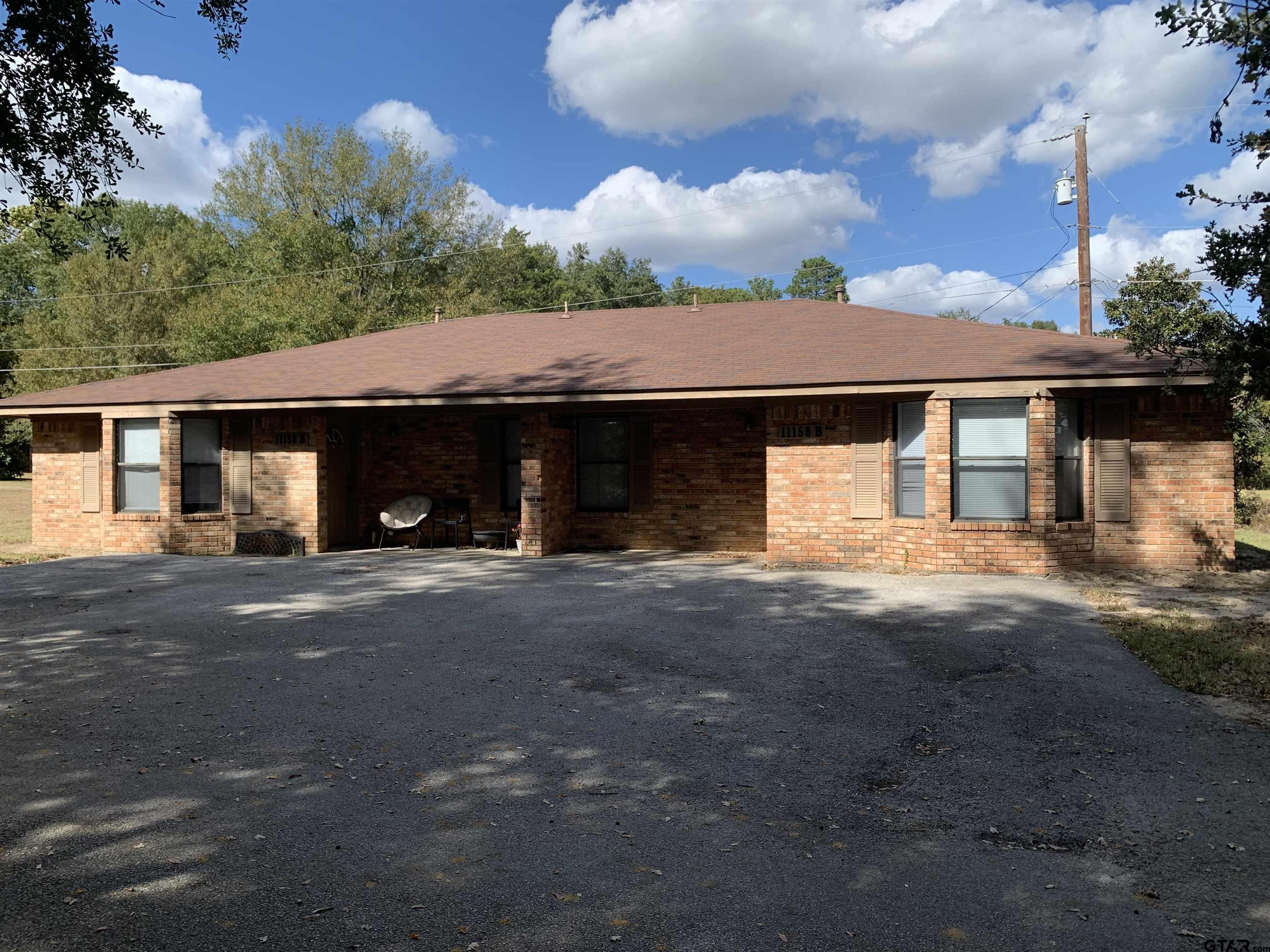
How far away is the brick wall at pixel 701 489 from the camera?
1409cm

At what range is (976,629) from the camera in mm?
7875

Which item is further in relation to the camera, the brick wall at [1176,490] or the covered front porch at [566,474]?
the covered front porch at [566,474]

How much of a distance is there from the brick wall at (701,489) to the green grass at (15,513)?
11.8 meters

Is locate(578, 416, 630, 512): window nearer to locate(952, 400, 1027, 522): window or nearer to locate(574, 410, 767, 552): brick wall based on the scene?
locate(574, 410, 767, 552): brick wall

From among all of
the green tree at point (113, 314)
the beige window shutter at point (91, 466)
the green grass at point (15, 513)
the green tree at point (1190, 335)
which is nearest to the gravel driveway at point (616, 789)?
the green tree at point (1190, 335)

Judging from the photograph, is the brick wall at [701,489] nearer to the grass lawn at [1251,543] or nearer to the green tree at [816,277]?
the grass lawn at [1251,543]

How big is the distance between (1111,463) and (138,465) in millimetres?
14828

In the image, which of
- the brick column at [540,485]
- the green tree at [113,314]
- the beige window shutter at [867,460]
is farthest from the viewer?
the green tree at [113,314]

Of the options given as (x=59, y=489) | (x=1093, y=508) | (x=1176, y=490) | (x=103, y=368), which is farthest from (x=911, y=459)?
(x=103, y=368)

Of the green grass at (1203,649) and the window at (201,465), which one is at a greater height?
the window at (201,465)

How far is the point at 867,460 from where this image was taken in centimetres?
1196

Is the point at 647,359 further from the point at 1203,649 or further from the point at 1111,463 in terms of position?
the point at 1203,649

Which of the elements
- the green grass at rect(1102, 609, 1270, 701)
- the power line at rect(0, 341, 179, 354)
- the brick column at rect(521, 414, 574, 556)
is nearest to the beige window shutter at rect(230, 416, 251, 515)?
the brick column at rect(521, 414, 574, 556)

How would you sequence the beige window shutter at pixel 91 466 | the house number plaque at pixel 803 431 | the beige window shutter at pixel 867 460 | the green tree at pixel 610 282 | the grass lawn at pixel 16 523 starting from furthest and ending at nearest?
the green tree at pixel 610 282
the beige window shutter at pixel 91 466
the grass lawn at pixel 16 523
the house number plaque at pixel 803 431
the beige window shutter at pixel 867 460
